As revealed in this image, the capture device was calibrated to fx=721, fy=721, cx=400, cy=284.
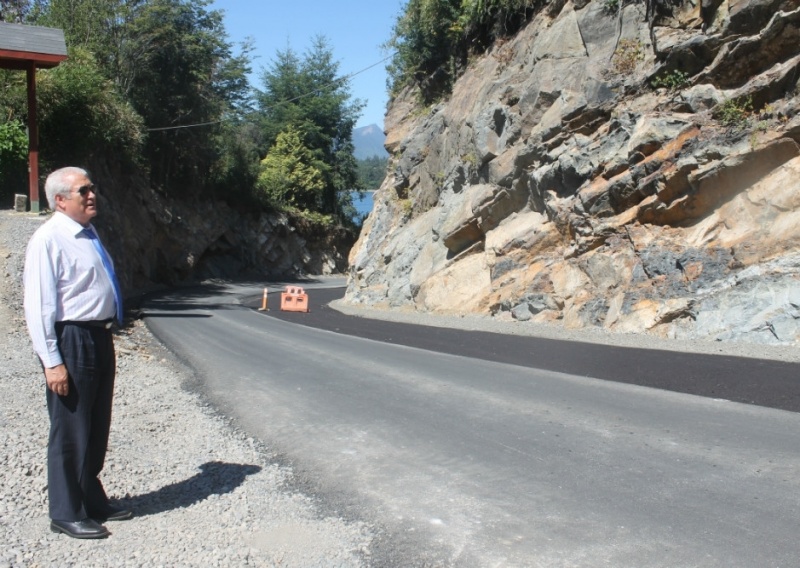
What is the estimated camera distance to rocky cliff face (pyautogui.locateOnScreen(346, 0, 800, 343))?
14273mm

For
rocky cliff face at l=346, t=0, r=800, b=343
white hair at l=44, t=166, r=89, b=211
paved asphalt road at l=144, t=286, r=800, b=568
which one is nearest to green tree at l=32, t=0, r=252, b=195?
rocky cliff face at l=346, t=0, r=800, b=343

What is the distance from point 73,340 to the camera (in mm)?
4121

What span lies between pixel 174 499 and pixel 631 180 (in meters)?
14.8

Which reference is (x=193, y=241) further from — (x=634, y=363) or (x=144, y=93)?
(x=634, y=363)

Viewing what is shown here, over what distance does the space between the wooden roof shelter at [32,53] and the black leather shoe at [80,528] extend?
2258 centimetres

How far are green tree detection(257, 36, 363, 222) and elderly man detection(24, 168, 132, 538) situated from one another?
5165cm

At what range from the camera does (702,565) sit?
381cm

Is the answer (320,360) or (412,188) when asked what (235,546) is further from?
(412,188)

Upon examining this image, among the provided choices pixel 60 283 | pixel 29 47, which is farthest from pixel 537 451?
pixel 29 47

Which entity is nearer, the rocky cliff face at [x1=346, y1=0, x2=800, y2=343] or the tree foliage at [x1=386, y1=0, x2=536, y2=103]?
the rocky cliff face at [x1=346, y1=0, x2=800, y2=343]

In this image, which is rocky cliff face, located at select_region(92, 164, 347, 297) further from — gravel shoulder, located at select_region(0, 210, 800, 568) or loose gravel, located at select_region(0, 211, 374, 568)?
loose gravel, located at select_region(0, 211, 374, 568)

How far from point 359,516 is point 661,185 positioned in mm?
13850

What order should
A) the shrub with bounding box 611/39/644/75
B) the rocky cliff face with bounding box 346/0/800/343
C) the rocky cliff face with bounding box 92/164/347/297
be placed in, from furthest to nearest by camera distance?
the rocky cliff face with bounding box 92/164/347/297 < the shrub with bounding box 611/39/644/75 < the rocky cliff face with bounding box 346/0/800/343

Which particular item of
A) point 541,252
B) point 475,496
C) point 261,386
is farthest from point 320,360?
point 541,252
